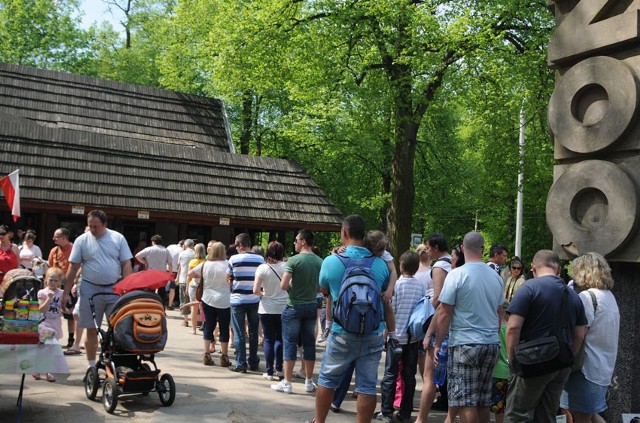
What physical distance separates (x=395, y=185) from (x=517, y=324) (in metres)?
13.8

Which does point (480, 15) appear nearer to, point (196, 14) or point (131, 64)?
point (196, 14)

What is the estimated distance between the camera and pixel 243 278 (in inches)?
411

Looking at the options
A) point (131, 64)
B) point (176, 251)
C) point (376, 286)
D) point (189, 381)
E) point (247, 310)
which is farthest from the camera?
point (131, 64)

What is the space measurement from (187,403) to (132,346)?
102 centimetres

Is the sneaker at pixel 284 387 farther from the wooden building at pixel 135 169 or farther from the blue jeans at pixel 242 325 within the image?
the wooden building at pixel 135 169

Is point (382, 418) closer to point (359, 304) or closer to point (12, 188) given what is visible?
point (359, 304)

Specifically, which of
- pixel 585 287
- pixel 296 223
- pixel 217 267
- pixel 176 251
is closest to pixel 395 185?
pixel 296 223

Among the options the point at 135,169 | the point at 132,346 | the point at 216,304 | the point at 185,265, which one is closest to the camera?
the point at 132,346

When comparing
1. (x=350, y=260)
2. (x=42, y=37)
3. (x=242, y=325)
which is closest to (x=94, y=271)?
(x=242, y=325)

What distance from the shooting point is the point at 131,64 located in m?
42.4

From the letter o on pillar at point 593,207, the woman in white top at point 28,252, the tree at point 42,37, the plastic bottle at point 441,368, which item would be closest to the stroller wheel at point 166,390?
the plastic bottle at point 441,368

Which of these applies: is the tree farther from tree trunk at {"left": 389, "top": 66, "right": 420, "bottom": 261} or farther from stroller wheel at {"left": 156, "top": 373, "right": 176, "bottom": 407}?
stroller wheel at {"left": 156, "top": 373, "right": 176, "bottom": 407}

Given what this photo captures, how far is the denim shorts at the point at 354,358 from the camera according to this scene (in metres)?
6.41

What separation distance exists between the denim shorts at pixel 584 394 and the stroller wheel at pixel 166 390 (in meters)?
4.12
